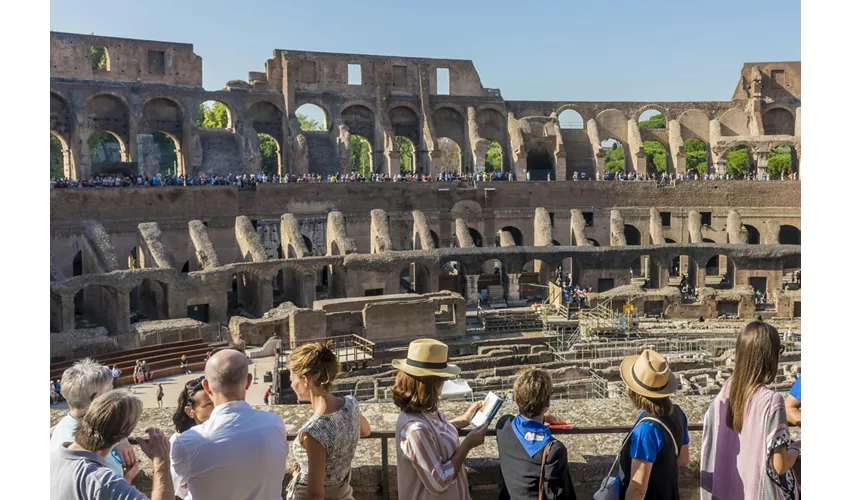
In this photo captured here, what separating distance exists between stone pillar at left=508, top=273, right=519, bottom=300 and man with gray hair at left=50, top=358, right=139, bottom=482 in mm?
27301

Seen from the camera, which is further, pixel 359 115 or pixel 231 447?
pixel 359 115

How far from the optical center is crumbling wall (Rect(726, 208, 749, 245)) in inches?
1398

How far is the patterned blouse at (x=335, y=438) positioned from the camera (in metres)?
4.75

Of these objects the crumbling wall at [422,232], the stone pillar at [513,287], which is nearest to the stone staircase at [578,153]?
the crumbling wall at [422,232]

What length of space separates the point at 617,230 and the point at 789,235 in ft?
42.2

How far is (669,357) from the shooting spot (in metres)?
22.8

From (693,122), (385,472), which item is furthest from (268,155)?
(385,472)

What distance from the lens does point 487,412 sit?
5.07m

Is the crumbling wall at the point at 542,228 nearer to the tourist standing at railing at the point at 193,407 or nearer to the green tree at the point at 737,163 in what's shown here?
the green tree at the point at 737,163

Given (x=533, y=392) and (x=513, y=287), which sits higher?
(x=533, y=392)

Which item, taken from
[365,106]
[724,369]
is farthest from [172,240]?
[724,369]

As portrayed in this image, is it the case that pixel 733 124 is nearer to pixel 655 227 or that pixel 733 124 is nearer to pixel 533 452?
pixel 655 227

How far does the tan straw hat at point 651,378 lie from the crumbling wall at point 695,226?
1288 inches

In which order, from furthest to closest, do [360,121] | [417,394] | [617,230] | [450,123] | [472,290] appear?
[450,123], [360,121], [617,230], [472,290], [417,394]
